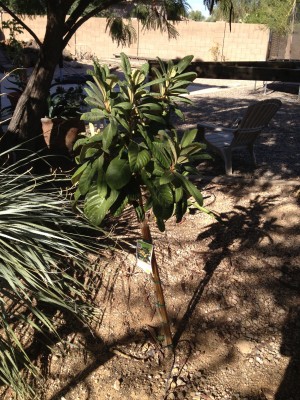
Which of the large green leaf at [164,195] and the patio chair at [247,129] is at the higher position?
the large green leaf at [164,195]

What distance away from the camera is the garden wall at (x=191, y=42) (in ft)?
70.2

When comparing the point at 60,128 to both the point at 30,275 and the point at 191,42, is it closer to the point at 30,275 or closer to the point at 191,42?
the point at 30,275

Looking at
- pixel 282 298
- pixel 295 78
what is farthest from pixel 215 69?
pixel 282 298

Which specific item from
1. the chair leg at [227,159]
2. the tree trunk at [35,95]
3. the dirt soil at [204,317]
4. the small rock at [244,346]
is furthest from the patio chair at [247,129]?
the small rock at [244,346]

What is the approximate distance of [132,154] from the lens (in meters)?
1.88

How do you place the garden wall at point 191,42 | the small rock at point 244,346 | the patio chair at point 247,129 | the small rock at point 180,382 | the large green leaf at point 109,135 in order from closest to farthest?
→ the large green leaf at point 109,135
the small rock at point 180,382
the small rock at point 244,346
the patio chair at point 247,129
the garden wall at point 191,42

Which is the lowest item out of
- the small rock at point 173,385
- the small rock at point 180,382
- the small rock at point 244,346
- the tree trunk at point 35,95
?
the small rock at point 173,385

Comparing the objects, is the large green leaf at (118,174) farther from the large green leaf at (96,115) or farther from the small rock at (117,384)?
the small rock at (117,384)

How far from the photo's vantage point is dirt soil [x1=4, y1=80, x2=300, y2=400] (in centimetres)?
238

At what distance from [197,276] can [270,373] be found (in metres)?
0.93

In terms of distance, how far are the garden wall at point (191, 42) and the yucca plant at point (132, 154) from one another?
1965cm

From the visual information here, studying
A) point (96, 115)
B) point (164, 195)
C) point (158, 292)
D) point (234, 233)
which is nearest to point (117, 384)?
point (158, 292)

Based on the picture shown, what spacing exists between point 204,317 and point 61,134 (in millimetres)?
2974

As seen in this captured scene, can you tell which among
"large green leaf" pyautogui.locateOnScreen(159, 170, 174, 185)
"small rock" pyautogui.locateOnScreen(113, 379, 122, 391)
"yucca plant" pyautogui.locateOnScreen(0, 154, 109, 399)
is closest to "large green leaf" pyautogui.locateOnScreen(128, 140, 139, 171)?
"large green leaf" pyautogui.locateOnScreen(159, 170, 174, 185)
